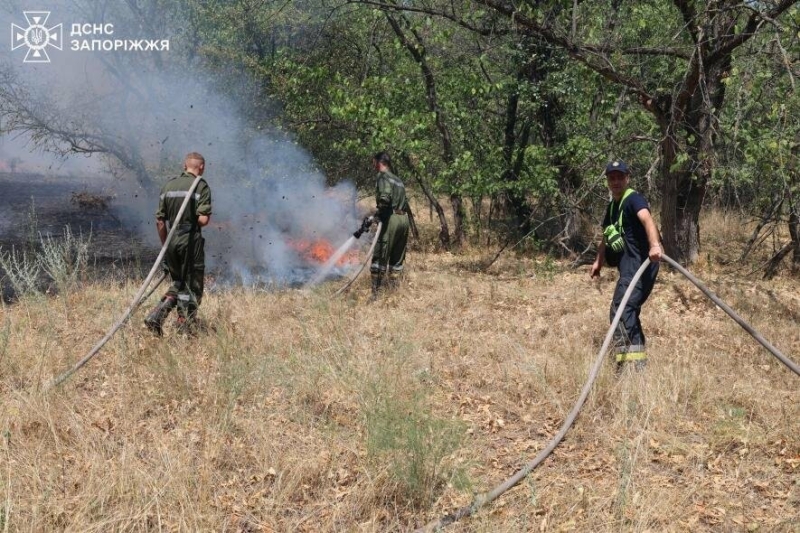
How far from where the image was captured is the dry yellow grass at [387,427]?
10.9ft

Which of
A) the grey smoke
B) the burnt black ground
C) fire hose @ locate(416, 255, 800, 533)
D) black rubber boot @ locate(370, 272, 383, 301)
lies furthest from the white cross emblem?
fire hose @ locate(416, 255, 800, 533)

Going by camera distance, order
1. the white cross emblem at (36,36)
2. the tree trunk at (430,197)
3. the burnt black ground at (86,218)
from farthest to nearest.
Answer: the white cross emblem at (36,36) < the burnt black ground at (86,218) < the tree trunk at (430,197)

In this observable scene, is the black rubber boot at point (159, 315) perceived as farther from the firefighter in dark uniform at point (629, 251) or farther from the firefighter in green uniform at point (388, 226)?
the firefighter in dark uniform at point (629, 251)

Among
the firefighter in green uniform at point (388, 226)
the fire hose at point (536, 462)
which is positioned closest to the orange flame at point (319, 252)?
the firefighter in green uniform at point (388, 226)

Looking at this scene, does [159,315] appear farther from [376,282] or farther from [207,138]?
[207,138]

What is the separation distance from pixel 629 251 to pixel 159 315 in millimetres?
4060

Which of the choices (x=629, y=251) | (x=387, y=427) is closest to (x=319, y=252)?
(x=629, y=251)

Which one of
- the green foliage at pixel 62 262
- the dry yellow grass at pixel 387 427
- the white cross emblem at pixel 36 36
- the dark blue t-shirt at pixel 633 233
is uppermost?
the white cross emblem at pixel 36 36

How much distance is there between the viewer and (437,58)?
1091 centimetres

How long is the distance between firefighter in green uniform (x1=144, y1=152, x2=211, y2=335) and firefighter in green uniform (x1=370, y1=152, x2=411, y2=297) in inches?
102

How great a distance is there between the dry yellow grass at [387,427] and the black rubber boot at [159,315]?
194mm

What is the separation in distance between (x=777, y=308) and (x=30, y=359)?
709 centimetres

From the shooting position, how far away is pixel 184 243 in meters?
6.06

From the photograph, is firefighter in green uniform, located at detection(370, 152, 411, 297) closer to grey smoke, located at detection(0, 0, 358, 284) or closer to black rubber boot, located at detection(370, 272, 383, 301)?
black rubber boot, located at detection(370, 272, 383, 301)
